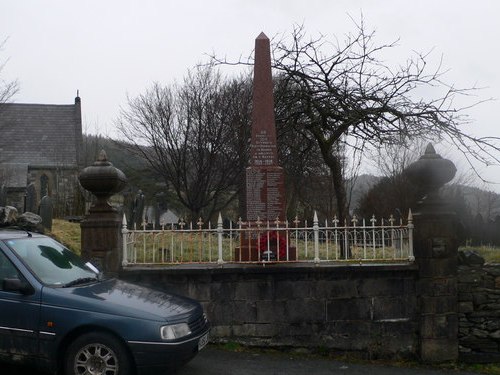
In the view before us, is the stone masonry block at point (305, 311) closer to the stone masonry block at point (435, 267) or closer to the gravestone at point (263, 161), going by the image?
the stone masonry block at point (435, 267)

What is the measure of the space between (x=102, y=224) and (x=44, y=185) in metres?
29.4

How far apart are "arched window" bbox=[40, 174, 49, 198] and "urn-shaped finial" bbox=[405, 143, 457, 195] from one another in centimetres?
3090

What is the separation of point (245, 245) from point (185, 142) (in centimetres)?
1437

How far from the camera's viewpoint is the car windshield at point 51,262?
587cm

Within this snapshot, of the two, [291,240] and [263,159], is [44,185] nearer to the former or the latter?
[263,159]

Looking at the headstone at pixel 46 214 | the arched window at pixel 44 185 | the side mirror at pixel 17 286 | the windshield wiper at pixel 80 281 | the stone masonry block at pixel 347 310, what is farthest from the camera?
the arched window at pixel 44 185

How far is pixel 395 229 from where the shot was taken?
802cm

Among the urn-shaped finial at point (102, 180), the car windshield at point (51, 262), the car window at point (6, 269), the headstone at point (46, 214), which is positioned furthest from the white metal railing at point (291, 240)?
the headstone at point (46, 214)

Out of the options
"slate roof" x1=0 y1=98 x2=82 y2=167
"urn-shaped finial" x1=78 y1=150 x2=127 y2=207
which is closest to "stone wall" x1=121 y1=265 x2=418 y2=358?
"urn-shaped finial" x1=78 y1=150 x2=127 y2=207

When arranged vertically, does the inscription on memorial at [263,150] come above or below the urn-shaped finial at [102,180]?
above

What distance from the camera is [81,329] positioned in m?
5.47

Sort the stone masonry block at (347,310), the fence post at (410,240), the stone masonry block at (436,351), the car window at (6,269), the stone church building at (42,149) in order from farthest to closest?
the stone church building at (42,149) < the fence post at (410,240) < the stone masonry block at (347,310) < the stone masonry block at (436,351) < the car window at (6,269)

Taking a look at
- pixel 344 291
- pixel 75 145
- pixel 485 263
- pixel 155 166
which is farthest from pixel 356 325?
pixel 75 145

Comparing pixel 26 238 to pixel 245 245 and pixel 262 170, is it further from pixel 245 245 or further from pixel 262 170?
pixel 262 170
